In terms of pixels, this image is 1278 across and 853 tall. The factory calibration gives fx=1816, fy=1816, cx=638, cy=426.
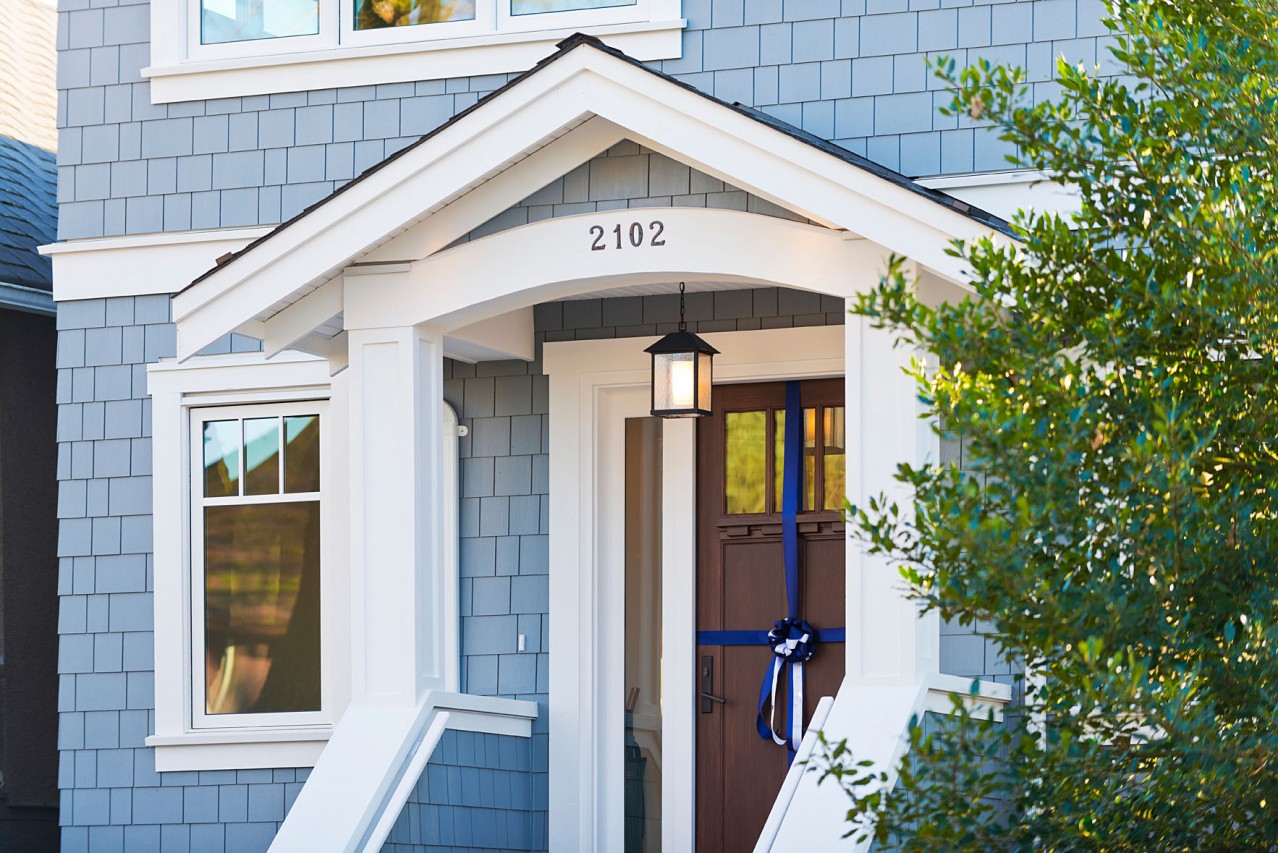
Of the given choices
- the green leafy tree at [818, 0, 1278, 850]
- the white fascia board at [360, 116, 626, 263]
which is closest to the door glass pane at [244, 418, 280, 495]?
the white fascia board at [360, 116, 626, 263]

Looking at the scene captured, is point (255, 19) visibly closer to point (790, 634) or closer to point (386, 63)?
point (386, 63)

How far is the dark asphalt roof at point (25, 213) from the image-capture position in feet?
32.6

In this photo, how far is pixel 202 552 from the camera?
8617 millimetres

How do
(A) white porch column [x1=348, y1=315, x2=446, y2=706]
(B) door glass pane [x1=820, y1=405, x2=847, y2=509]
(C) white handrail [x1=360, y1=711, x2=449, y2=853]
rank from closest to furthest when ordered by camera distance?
1. (C) white handrail [x1=360, y1=711, x2=449, y2=853]
2. (A) white porch column [x1=348, y1=315, x2=446, y2=706]
3. (B) door glass pane [x1=820, y1=405, x2=847, y2=509]

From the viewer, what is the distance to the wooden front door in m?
7.79

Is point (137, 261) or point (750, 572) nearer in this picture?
point (750, 572)

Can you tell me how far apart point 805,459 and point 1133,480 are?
420cm

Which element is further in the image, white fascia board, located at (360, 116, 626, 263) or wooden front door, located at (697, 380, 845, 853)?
wooden front door, located at (697, 380, 845, 853)

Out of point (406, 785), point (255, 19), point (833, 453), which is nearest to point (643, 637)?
point (833, 453)

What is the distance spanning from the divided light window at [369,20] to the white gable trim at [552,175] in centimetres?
167

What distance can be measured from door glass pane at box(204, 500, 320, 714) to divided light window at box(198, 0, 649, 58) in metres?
2.20

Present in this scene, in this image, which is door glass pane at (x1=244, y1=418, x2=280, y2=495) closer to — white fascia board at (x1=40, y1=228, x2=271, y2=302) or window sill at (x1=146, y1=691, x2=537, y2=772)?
white fascia board at (x1=40, y1=228, x2=271, y2=302)

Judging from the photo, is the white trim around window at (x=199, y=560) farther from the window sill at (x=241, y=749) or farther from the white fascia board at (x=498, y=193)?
the white fascia board at (x=498, y=193)

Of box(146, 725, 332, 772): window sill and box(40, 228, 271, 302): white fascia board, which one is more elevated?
box(40, 228, 271, 302): white fascia board
